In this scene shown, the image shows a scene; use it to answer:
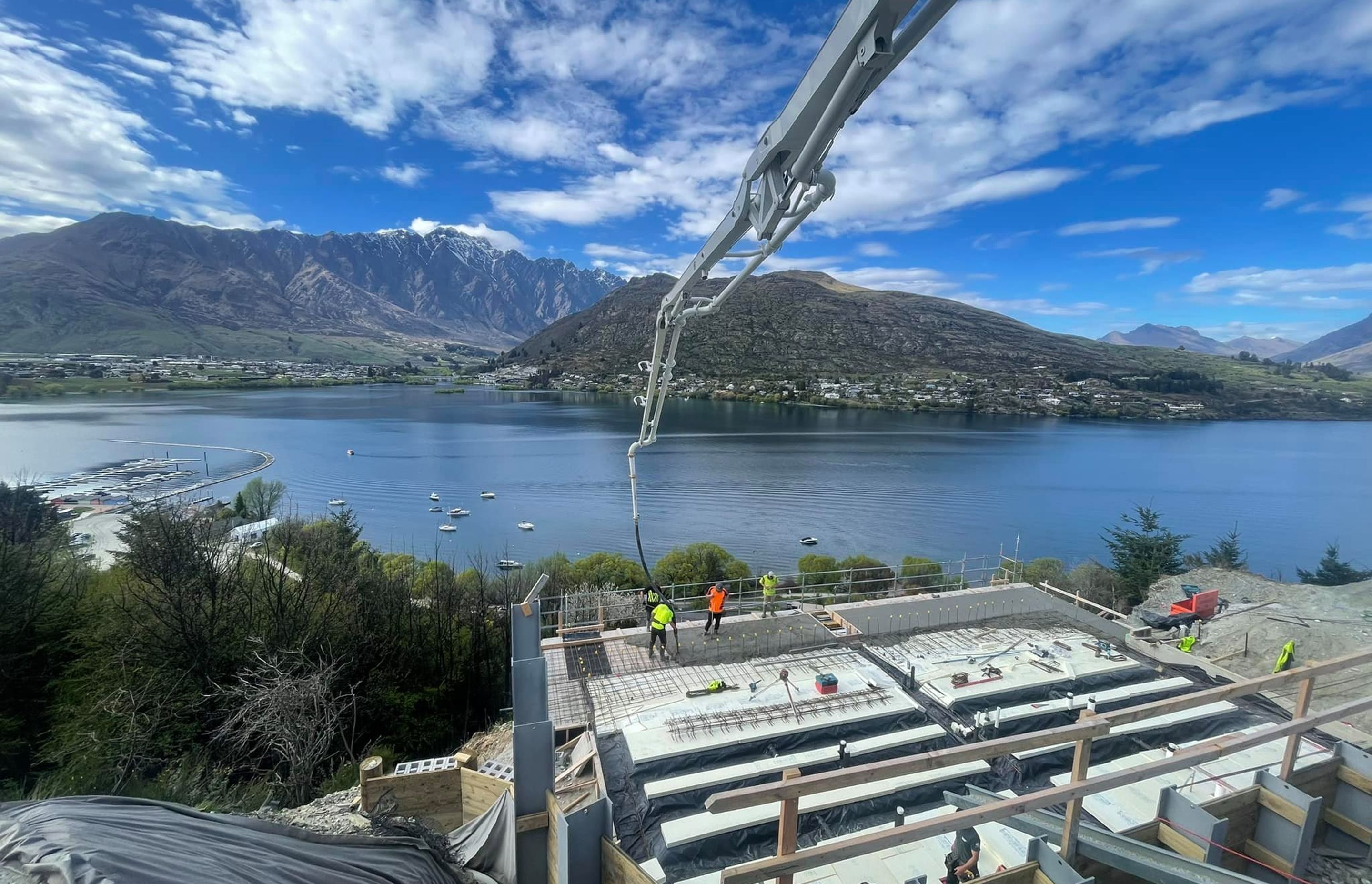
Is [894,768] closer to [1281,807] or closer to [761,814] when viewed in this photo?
[1281,807]

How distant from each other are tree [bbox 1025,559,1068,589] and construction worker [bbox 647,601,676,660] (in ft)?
48.9

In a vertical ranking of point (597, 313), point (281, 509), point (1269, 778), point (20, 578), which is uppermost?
point (597, 313)

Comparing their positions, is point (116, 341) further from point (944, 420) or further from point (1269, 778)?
point (1269, 778)

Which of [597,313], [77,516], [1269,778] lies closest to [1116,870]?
[1269,778]

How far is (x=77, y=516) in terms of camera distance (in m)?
26.0

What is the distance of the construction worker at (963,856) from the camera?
258 centimetres

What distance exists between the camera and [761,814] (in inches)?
205

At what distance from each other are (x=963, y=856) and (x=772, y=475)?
1572 inches

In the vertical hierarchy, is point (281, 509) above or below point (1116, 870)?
below

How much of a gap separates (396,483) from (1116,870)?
4185cm

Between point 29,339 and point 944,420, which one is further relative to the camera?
point 29,339

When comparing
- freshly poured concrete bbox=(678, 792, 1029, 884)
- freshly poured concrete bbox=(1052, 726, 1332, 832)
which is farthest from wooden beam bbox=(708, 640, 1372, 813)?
freshly poured concrete bbox=(1052, 726, 1332, 832)

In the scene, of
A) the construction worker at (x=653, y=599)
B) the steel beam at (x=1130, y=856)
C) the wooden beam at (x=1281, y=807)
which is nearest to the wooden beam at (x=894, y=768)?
the steel beam at (x=1130, y=856)

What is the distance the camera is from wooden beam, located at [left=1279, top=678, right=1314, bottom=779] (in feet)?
9.20
